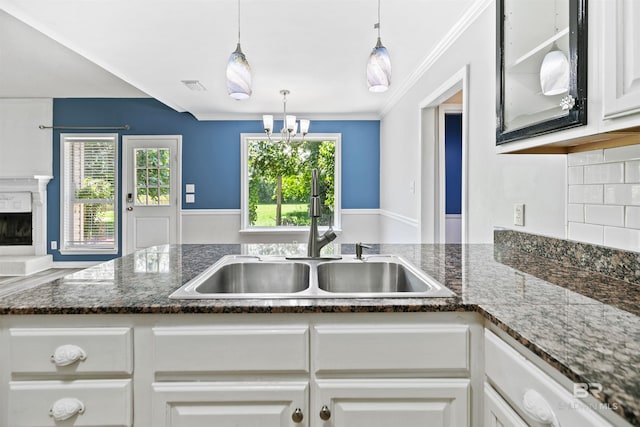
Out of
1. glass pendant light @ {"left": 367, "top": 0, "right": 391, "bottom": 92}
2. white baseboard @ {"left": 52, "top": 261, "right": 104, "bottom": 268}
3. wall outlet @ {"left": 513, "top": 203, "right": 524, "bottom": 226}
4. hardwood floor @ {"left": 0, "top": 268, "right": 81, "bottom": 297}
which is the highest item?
glass pendant light @ {"left": 367, "top": 0, "right": 391, "bottom": 92}

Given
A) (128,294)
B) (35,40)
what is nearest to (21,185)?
(35,40)

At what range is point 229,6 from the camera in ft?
7.88

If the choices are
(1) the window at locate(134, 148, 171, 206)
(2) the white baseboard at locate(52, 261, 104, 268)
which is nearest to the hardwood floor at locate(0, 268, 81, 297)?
(2) the white baseboard at locate(52, 261, 104, 268)

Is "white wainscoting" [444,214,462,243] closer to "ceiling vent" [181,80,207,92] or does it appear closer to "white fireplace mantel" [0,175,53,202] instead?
"ceiling vent" [181,80,207,92]

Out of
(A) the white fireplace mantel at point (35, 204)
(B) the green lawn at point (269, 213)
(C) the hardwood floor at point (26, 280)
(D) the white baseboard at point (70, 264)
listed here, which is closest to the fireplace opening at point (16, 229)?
(A) the white fireplace mantel at point (35, 204)

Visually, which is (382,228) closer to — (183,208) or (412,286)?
(183,208)

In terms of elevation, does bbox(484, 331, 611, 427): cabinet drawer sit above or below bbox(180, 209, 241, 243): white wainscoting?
below

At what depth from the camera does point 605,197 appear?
1315 millimetres

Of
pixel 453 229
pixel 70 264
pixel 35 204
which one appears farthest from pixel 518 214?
pixel 35 204

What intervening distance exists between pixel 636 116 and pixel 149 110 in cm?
590

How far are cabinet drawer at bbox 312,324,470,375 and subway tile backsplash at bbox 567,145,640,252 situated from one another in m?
0.73

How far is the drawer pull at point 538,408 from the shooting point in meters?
0.66

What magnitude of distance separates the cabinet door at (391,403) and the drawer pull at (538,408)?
0.78ft

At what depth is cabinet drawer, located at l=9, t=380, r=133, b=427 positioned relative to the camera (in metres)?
0.93
